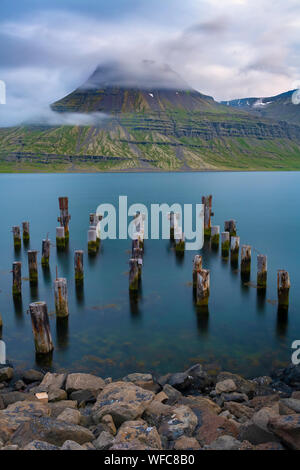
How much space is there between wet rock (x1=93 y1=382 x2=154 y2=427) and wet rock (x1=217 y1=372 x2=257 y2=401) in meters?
3.81

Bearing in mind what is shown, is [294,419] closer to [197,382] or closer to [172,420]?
[172,420]

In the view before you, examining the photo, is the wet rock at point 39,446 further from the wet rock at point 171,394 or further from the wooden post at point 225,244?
the wooden post at point 225,244

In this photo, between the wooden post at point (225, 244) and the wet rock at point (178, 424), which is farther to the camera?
the wooden post at point (225, 244)

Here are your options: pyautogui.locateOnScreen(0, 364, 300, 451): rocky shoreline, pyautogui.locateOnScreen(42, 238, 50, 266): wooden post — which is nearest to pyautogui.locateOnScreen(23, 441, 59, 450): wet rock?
pyautogui.locateOnScreen(0, 364, 300, 451): rocky shoreline

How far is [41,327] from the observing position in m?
16.3

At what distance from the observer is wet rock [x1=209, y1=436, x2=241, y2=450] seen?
837 centimetres

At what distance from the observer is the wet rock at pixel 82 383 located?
43.1 feet

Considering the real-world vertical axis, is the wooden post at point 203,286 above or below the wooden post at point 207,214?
below

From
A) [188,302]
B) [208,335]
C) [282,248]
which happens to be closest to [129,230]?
[282,248]

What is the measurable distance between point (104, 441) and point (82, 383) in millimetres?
4749

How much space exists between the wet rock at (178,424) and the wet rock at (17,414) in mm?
3500

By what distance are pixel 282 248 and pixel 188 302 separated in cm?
1945

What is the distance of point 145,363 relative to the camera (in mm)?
16562

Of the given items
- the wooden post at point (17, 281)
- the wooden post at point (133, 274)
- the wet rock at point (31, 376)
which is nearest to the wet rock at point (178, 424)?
the wet rock at point (31, 376)
